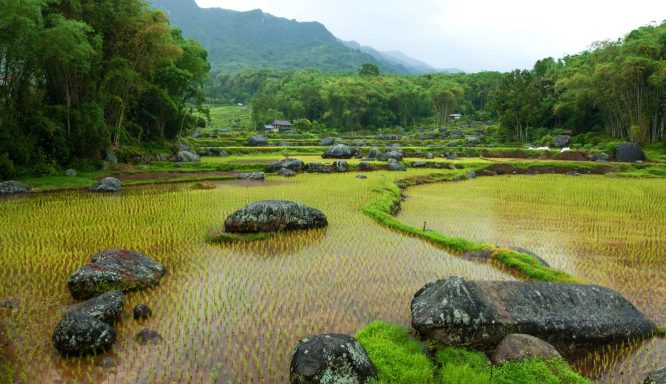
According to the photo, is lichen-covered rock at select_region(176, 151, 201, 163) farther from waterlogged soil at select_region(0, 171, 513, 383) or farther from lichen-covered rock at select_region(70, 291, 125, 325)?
lichen-covered rock at select_region(70, 291, 125, 325)

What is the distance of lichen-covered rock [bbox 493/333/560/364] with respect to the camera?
21.5 feet

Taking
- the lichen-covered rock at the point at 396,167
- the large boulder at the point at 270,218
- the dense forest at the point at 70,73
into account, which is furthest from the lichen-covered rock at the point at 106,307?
the lichen-covered rock at the point at 396,167

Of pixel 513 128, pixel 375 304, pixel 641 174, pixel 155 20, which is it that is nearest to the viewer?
pixel 375 304

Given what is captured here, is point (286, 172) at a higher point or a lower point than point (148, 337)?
higher

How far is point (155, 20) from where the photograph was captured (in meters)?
29.8

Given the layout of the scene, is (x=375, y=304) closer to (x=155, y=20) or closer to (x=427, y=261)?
(x=427, y=261)

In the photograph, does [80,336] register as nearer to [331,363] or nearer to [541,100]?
[331,363]

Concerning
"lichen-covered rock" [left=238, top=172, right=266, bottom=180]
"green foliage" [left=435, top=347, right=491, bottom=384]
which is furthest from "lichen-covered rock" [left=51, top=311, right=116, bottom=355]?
"lichen-covered rock" [left=238, top=172, right=266, bottom=180]

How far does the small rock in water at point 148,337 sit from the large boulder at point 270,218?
7072 mm

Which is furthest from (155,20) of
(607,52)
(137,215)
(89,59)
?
(607,52)

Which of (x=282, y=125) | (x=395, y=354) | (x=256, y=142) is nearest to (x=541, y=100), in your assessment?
(x=256, y=142)

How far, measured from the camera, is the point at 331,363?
19.9 ft

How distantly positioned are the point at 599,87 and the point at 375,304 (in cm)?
4814

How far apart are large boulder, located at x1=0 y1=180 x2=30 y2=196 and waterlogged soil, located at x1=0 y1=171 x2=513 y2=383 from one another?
91.9 inches
